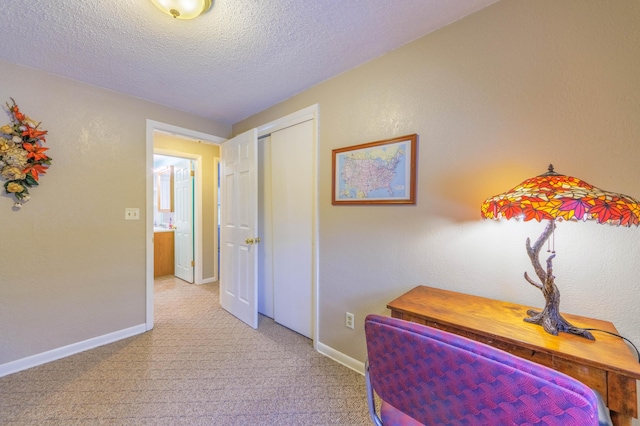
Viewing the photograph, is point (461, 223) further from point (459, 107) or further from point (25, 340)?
point (25, 340)

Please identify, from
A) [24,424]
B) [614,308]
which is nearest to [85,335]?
[24,424]

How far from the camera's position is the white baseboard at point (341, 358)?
1844mm

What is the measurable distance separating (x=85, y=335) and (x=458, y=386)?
2.87 metres

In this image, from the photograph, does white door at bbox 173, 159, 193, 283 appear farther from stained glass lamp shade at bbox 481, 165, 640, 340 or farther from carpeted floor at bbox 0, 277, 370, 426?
stained glass lamp shade at bbox 481, 165, 640, 340

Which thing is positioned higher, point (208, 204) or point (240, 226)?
point (208, 204)

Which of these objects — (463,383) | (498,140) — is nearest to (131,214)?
(463,383)

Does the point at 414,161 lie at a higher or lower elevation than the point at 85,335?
higher

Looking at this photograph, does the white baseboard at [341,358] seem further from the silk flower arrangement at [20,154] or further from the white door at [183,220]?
the white door at [183,220]

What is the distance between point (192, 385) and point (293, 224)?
4.70 feet

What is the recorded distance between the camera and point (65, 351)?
2027mm

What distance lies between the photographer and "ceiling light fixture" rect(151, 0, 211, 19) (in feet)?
4.05

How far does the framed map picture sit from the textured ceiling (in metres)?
0.64

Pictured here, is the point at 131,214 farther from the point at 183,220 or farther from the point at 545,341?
the point at 545,341

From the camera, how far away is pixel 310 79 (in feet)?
6.59
